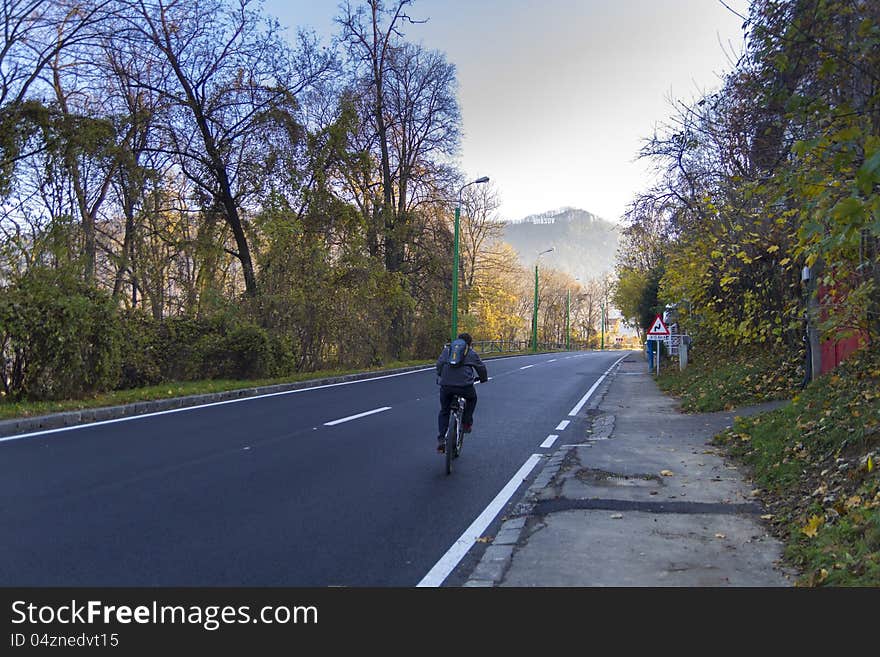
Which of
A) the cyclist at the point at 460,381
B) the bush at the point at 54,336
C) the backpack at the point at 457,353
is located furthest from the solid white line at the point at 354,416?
the bush at the point at 54,336

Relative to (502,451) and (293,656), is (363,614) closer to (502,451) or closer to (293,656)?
(293,656)

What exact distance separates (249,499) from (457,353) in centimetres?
313

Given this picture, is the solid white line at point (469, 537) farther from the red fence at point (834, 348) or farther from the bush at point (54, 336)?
Result: the bush at point (54, 336)

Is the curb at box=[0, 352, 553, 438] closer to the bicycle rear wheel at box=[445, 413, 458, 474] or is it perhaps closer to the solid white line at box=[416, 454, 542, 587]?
the bicycle rear wheel at box=[445, 413, 458, 474]

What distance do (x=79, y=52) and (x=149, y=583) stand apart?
17.6 m

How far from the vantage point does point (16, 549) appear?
4812 mm

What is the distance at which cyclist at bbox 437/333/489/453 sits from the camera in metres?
8.48

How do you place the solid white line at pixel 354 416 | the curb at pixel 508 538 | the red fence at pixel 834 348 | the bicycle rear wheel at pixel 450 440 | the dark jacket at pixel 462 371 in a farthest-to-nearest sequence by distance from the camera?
the solid white line at pixel 354 416 < the red fence at pixel 834 348 < the dark jacket at pixel 462 371 < the bicycle rear wheel at pixel 450 440 < the curb at pixel 508 538

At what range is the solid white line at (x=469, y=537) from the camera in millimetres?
4559

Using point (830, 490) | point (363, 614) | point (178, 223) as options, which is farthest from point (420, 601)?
point (178, 223)

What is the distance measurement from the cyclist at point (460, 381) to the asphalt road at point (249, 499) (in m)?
0.59

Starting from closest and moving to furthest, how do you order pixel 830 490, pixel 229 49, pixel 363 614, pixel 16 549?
1. pixel 363 614
2. pixel 16 549
3. pixel 830 490
4. pixel 229 49

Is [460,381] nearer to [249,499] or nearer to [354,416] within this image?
[249,499]

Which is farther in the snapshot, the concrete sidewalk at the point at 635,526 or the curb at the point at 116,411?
the curb at the point at 116,411
